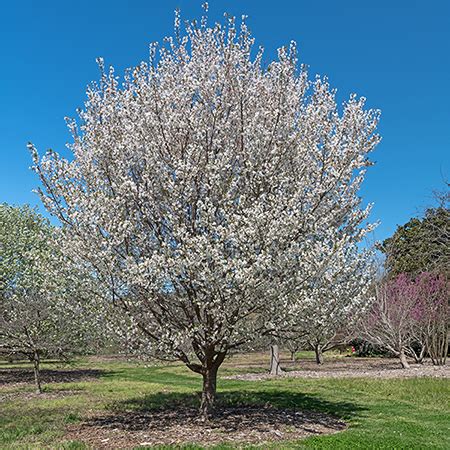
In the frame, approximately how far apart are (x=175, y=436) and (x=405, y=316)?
17.7m

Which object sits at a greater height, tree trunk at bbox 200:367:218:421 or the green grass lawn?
tree trunk at bbox 200:367:218:421

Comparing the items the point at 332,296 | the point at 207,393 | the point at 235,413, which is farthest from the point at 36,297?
the point at 332,296

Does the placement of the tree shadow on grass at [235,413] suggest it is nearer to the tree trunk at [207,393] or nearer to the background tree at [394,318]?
the tree trunk at [207,393]

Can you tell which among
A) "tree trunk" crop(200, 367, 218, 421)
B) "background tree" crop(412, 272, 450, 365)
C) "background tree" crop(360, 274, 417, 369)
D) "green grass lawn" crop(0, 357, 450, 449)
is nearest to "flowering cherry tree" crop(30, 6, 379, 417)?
"tree trunk" crop(200, 367, 218, 421)

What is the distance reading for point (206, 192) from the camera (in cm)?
884

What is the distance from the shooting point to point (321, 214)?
30.5ft

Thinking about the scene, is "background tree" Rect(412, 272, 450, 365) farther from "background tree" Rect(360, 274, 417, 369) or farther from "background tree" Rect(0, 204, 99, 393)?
"background tree" Rect(0, 204, 99, 393)

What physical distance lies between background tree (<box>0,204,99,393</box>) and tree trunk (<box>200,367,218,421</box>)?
8.55ft

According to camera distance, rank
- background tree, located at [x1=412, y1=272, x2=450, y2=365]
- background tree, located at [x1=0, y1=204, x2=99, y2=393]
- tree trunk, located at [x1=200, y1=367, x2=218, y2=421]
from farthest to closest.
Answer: background tree, located at [x1=412, y1=272, x2=450, y2=365]
tree trunk, located at [x1=200, y1=367, x2=218, y2=421]
background tree, located at [x1=0, y1=204, x2=99, y2=393]

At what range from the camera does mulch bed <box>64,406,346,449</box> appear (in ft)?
26.8

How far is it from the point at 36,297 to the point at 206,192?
35.5 feet

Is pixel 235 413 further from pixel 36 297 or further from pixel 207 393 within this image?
pixel 36 297

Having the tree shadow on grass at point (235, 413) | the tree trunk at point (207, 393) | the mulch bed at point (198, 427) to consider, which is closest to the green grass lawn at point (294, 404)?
the tree shadow on grass at point (235, 413)

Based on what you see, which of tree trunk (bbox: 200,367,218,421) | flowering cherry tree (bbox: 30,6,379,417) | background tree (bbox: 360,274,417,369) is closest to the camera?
flowering cherry tree (bbox: 30,6,379,417)
